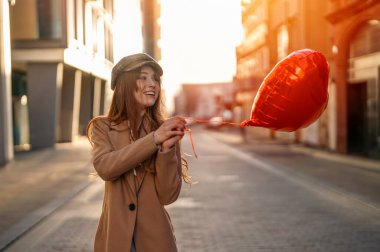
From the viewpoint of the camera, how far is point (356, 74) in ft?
63.0

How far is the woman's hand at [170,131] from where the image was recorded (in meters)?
2.27

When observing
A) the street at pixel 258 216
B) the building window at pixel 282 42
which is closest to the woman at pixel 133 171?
the street at pixel 258 216

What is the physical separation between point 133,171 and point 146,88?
0.42 meters

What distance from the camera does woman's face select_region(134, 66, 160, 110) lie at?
2.55m

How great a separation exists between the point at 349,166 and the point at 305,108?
14.1 m

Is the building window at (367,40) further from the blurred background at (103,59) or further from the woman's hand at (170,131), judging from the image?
the woman's hand at (170,131)

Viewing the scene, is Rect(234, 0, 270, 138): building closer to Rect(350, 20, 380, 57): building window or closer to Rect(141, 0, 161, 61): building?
Rect(350, 20, 380, 57): building window

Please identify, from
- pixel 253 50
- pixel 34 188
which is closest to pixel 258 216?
pixel 34 188

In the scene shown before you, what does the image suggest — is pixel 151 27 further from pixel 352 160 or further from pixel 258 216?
pixel 258 216

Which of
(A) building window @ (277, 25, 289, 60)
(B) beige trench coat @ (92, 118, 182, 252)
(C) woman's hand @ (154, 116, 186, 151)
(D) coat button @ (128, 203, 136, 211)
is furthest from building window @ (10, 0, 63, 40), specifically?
(C) woman's hand @ (154, 116, 186, 151)

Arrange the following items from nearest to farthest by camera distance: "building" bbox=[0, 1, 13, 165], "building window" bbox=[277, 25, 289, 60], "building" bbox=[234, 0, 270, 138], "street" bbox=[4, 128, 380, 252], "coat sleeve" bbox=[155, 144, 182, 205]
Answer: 1. "coat sleeve" bbox=[155, 144, 182, 205]
2. "street" bbox=[4, 128, 380, 252]
3. "building" bbox=[0, 1, 13, 165]
4. "building window" bbox=[277, 25, 289, 60]
5. "building" bbox=[234, 0, 270, 138]

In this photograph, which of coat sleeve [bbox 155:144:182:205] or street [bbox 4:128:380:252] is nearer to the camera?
coat sleeve [bbox 155:144:182:205]

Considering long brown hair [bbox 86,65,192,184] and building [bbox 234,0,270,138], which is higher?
building [bbox 234,0,270,138]

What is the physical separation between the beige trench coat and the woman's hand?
5.5 inches
